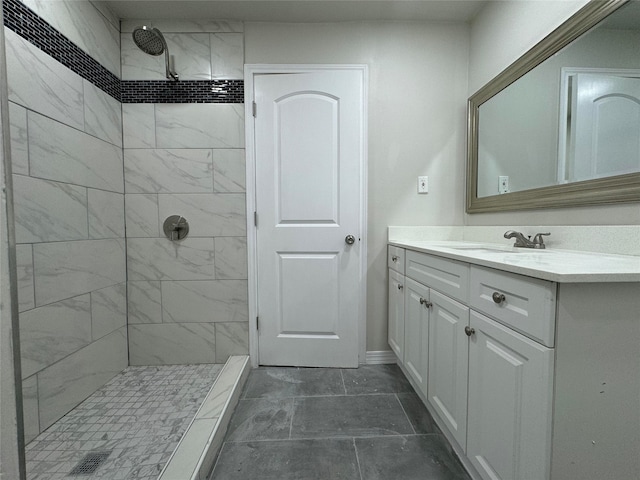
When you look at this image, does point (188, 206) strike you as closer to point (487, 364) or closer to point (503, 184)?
point (487, 364)

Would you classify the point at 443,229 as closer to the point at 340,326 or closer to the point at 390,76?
the point at 340,326

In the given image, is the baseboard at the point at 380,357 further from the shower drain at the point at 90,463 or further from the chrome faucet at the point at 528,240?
the shower drain at the point at 90,463

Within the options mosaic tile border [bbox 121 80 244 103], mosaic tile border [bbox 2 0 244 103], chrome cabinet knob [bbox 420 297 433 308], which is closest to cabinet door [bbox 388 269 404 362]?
chrome cabinet knob [bbox 420 297 433 308]

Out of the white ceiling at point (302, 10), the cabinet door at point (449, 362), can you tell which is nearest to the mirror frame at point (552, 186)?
the white ceiling at point (302, 10)

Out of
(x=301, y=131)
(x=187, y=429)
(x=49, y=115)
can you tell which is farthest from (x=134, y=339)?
(x=301, y=131)

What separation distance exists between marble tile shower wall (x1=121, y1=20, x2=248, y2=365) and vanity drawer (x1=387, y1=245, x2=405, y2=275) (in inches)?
39.1

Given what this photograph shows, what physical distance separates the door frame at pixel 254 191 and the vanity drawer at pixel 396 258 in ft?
0.55

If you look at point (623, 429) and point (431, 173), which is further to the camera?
point (431, 173)

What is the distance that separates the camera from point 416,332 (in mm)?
1457

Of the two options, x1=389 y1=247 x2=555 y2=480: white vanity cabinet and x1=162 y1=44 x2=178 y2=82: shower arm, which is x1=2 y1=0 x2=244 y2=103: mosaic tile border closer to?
x1=162 y1=44 x2=178 y2=82: shower arm

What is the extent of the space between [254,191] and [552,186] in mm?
1616

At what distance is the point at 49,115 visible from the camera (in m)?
1.33

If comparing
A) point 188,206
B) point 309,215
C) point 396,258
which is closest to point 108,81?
point 188,206

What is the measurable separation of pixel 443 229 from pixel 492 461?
1345 millimetres
